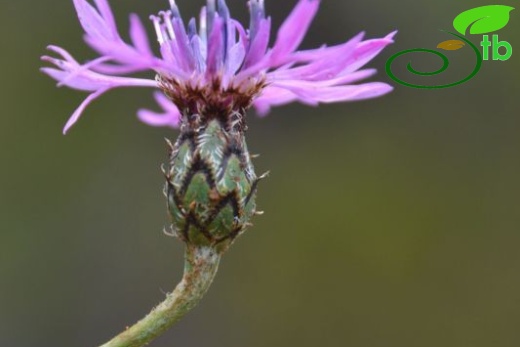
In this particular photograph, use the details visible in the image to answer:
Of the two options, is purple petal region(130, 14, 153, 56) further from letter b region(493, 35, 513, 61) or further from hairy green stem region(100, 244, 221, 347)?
letter b region(493, 35, 513, 61)

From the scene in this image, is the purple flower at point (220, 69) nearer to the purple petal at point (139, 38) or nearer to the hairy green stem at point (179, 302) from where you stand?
the purple petal at point (139, 38)

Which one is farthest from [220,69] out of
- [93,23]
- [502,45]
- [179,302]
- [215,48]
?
[502,45]

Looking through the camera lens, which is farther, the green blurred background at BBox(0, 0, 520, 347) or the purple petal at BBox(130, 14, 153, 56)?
the green blurred background at BBox(0, 0, 520, 347)

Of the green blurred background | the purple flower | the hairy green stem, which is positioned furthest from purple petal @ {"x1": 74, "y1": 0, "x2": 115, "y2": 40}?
the green blurred background

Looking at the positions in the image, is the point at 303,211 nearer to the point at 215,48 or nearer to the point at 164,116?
the point at 164,116

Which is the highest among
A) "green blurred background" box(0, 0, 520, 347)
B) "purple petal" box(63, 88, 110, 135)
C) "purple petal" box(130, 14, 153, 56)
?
"purple petal" box(130, 14, 153, 56)

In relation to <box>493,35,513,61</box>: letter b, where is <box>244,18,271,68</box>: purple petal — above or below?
above

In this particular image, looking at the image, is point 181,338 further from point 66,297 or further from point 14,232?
point 14,232
